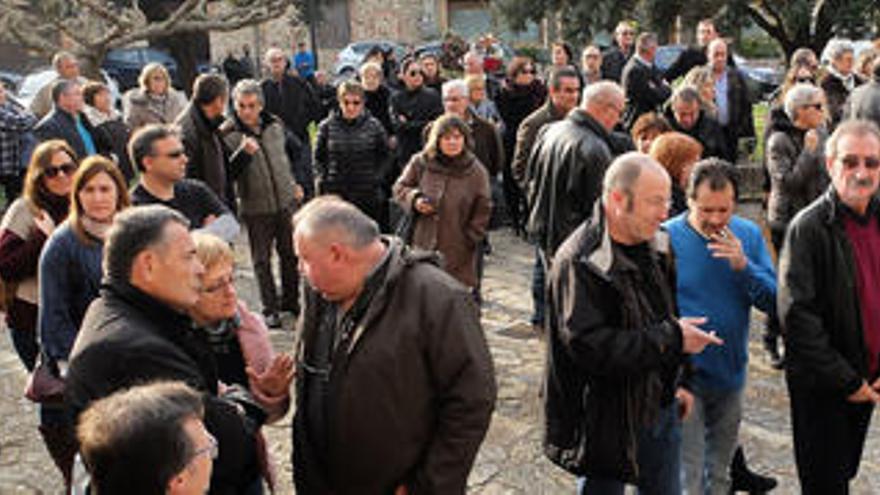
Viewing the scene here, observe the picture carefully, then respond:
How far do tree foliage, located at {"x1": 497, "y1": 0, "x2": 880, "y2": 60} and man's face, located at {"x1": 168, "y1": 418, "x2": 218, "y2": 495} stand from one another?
574 inches

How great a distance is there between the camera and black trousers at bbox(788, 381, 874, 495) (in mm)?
3922

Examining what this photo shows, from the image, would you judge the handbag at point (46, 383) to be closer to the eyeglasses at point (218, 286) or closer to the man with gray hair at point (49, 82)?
the eyeglasses at point (218, 286)

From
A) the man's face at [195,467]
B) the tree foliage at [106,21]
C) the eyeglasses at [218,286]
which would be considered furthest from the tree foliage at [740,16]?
the man's face at [195,467]

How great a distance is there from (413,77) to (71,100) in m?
3.29

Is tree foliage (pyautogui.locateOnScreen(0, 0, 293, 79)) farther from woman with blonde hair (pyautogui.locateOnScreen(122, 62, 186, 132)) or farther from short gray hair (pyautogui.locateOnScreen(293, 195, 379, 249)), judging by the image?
short gray hair (pyautogui.locateOnScreen(293, 195, 379, 249))

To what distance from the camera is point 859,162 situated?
3803 millimetres

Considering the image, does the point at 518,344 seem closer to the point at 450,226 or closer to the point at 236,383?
the point at 450,226

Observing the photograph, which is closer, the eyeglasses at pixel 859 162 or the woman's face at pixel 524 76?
the eyeglasses at pixel 859 162

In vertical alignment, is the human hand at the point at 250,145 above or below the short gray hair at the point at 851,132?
below

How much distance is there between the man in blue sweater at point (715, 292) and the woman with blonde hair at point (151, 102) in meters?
6.09

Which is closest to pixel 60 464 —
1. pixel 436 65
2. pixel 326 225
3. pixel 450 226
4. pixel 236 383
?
pixel 236 383

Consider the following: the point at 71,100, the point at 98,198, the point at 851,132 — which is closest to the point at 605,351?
the point at 851,132

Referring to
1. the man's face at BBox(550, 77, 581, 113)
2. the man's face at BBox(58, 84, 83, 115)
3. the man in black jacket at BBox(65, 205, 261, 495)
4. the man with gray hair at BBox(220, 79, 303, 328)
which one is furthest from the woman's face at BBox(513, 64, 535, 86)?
the man in black jacket at BBox(65, 205, 261, 495)

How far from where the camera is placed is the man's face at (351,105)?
776 cm
